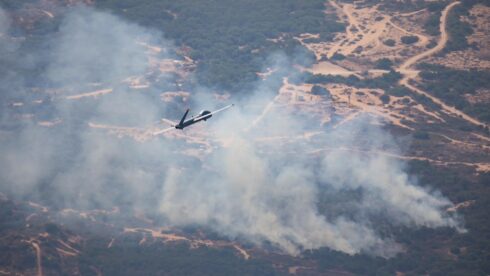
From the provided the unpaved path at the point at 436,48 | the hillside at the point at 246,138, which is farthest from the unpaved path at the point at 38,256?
the unpaved path at the point at 436,48

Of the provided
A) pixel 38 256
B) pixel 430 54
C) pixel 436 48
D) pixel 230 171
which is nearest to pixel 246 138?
pixel 230 171

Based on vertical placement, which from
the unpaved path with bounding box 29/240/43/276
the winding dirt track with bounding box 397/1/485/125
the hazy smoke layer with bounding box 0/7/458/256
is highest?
the winding dirt track with bounding box 397/1/485/125

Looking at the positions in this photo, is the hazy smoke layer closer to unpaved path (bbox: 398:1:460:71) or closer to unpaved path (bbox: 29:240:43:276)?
unpaved path (bbox: 29:240:43:276)

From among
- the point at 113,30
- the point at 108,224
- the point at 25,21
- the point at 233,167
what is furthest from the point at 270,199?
the point at 25,21

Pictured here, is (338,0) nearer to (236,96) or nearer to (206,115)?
(236,96)

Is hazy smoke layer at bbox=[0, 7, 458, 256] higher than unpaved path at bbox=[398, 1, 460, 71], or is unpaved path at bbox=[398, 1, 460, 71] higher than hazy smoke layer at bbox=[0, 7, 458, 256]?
unpaved path at bbox=[398, 1, 460, 71]

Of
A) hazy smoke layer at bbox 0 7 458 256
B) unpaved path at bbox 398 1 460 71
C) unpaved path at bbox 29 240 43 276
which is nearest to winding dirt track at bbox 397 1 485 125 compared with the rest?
unpaved path at bbox 398 1 460 71

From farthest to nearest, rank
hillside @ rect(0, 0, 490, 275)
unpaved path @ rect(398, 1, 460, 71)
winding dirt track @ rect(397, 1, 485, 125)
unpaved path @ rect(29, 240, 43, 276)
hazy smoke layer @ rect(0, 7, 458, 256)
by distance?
unpaved path @ rect(398, 1, 460, 71) → winding dirt track @ rect(397, 1, 485, 125) → hazy smoke layer @ rect(0, 7, 458, 256) → hillside @ rect(0, 0, 490, 275) → unpaved path @ rect(29, 240, 43, 276)
